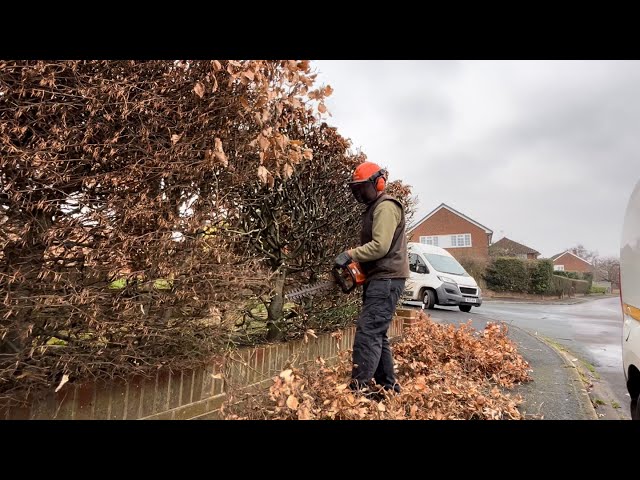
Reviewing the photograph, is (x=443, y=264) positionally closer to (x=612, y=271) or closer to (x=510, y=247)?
(x=612, y=271)

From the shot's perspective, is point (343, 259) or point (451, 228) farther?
point (451, 228)

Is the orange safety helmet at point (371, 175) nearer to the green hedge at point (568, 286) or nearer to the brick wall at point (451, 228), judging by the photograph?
the green hedge at point (568, 286)

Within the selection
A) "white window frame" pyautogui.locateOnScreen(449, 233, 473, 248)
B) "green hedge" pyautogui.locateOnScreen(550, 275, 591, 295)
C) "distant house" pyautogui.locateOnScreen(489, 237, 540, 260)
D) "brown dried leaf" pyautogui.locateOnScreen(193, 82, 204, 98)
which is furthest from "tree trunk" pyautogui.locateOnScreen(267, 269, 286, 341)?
"white window frame" pyautogui.locateOnScreen(449, 233, 473, 248)

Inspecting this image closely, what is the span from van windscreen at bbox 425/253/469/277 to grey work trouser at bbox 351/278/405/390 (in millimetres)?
10459

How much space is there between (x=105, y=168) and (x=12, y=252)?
2.04 feet

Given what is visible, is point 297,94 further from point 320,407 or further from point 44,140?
point 320,407

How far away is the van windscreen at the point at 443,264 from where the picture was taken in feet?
44.3

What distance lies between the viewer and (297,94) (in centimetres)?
279

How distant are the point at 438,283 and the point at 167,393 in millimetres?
11268

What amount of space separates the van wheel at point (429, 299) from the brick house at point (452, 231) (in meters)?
26.4

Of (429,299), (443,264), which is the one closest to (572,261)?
(443,264)

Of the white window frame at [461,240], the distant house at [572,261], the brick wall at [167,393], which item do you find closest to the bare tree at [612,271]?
the brick wall at [167,393]

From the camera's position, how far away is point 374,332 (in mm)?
3270
